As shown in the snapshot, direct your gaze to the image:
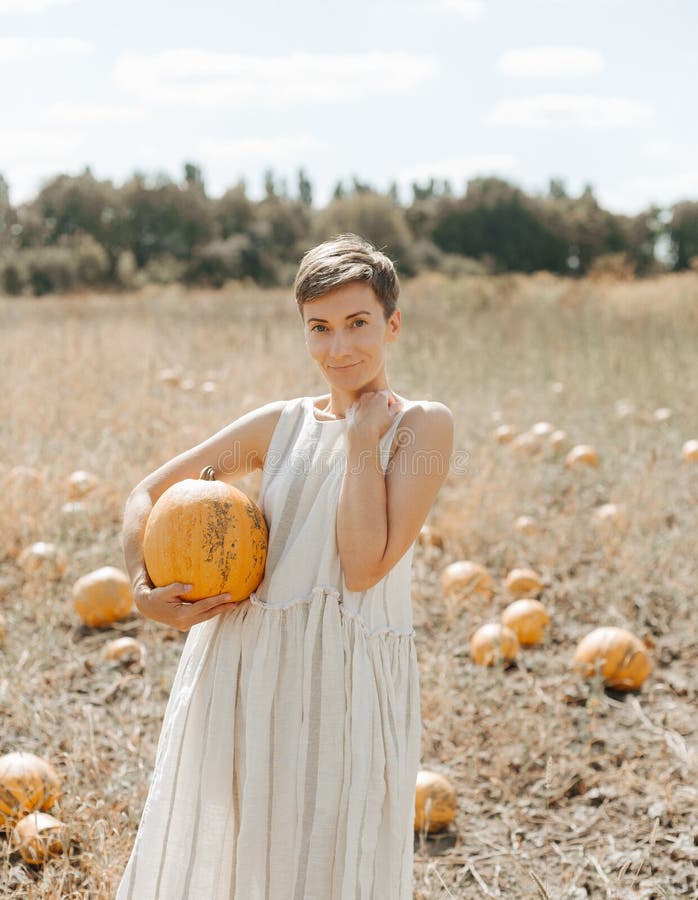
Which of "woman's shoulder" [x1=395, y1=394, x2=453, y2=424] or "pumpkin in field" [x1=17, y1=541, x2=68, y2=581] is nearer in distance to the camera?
"woman's shoulder" [x1=395, y1=394, x2=453, y2=424]

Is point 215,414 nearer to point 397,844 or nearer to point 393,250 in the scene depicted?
point 397,844

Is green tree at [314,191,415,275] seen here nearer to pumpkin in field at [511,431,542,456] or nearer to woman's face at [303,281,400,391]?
pumpkin in field at [511,431,542,456]

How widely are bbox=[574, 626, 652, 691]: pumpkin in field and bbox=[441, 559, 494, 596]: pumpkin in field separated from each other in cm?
58

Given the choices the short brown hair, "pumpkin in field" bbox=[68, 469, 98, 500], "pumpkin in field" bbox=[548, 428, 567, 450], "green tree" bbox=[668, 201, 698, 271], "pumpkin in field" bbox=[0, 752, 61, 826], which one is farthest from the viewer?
"green tree" bbox=[668, 201, 698, 271]

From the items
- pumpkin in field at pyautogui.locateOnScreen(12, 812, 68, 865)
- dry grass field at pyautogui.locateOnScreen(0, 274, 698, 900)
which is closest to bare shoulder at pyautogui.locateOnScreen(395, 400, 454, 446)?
dry grass field at pyautogui.locateOnScreen(0, 274, 698, 900)

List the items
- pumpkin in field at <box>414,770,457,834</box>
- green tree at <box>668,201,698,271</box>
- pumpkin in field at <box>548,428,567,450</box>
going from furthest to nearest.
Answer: green tree at <box>668,201,698,271</box> → pumpkin in field at <box>548,428,567,450</box> → pumpkin in field at <box>414,770,457,834</box>

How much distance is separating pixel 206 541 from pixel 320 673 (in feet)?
1.09

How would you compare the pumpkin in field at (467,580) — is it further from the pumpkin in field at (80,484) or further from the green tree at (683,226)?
the green tree at (683,226)

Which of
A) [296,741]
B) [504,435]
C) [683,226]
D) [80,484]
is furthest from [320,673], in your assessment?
[683,226]

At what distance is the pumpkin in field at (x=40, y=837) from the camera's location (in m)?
2.11

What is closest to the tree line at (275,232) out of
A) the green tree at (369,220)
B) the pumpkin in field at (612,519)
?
the green tree at (369,220)

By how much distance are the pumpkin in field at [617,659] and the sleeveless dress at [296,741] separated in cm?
157

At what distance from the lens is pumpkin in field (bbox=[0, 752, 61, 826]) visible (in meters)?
2.23

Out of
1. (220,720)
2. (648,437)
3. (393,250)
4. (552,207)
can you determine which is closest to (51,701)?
(220,720)
